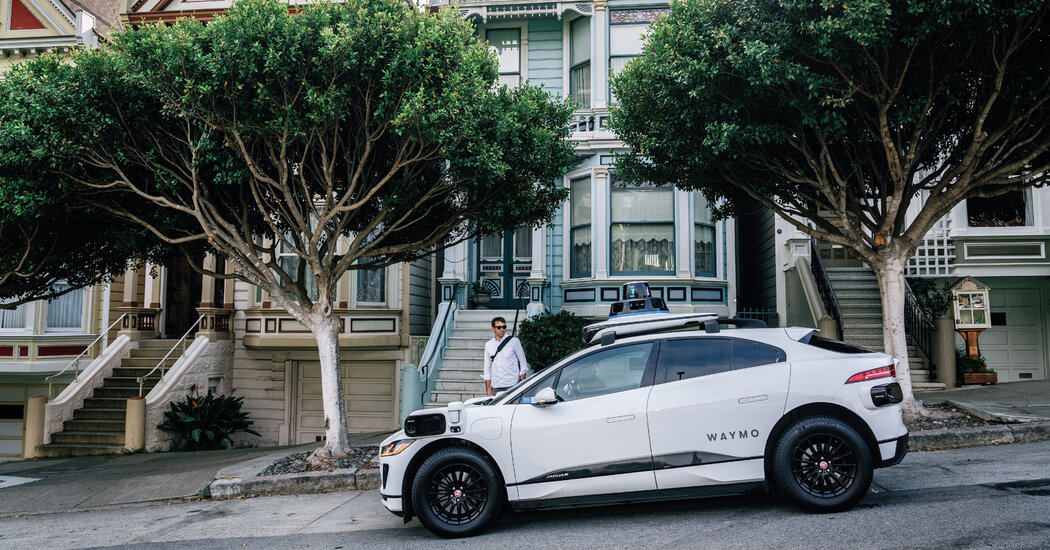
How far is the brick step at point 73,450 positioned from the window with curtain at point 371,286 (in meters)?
5.24

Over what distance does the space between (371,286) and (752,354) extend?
9.93 m

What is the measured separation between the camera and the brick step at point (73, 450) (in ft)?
41.5

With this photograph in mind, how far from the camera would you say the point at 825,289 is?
13172mm

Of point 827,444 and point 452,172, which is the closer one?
point 827,444

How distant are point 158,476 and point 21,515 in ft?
5.42

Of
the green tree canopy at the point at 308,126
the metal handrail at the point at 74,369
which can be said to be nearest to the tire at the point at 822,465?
the green tree canopy at the point at 308,126

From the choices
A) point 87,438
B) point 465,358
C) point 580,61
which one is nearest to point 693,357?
point 465,358

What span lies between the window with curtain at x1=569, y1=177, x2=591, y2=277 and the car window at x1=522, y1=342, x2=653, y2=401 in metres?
8.40

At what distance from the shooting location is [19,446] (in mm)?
14773

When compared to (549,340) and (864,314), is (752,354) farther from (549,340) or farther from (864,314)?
(864,314)

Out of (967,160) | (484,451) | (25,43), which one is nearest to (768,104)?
(967,160)

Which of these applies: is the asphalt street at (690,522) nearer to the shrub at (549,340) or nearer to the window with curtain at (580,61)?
the shrub at (549,340)

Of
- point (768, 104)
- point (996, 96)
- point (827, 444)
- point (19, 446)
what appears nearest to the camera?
point (827, 444)

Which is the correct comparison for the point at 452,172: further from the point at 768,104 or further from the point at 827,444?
the point at 827,444
